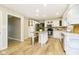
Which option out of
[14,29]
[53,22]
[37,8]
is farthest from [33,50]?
[53,22]

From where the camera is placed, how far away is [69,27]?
4871 millimetres

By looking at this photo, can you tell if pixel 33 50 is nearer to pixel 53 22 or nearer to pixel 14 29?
pixel 14 29

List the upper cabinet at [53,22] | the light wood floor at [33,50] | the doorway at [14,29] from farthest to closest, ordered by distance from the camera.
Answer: the upper cabinet at [53,22]
the doorway at [14,29]
the light wood floor at [33,50]

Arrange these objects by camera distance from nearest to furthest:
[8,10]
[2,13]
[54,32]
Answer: [2,13]
[8,10]
[54,32]

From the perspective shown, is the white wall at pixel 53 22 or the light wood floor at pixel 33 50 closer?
the light wood floor at pixel 33 50

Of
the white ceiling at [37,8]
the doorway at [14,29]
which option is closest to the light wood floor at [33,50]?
the white ceiling at [37,8]

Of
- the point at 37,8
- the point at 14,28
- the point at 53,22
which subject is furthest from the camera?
the point at 53,22

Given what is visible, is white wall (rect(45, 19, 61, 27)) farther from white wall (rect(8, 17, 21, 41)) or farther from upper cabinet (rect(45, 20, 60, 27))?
white wall (rect(8, 17, 21, 41))

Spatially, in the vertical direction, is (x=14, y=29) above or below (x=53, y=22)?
below

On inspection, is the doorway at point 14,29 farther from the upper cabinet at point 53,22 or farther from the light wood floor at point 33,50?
the upper cabinet at point 53,22

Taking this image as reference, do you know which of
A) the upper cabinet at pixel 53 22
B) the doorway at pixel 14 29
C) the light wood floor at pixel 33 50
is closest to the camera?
the light wood floor at pixel 33 50

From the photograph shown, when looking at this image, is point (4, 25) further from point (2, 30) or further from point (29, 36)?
point (29, 36)
